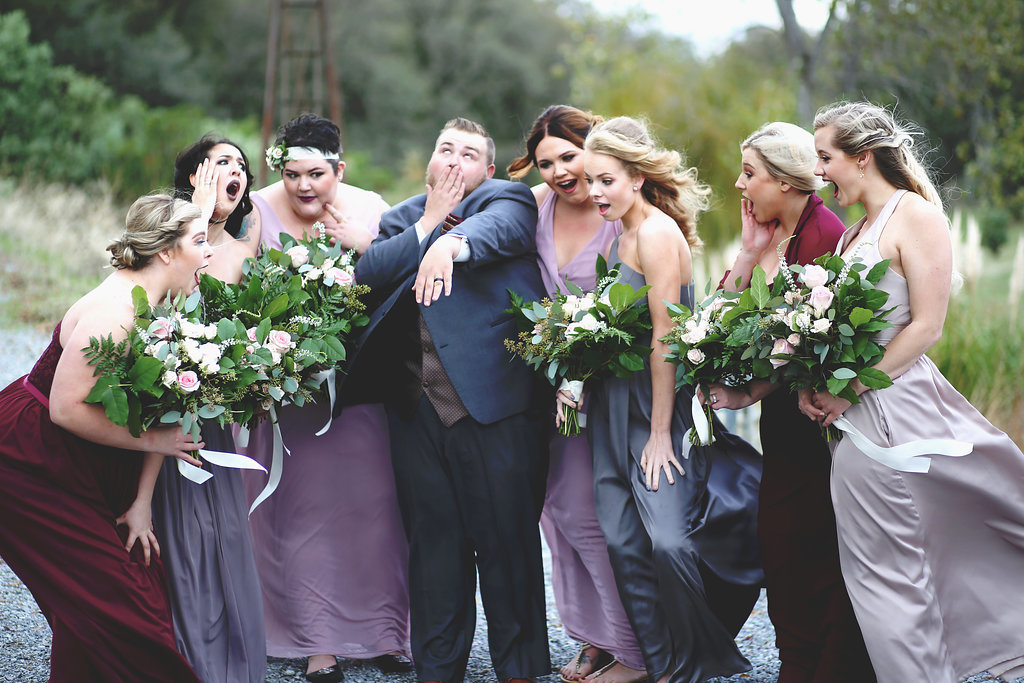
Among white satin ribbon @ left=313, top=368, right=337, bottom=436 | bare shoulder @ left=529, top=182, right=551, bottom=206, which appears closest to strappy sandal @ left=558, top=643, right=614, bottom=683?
white satin ribbon @ left=313, top=368, right=337, bottom=436

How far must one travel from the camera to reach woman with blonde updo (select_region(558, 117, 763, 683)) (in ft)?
13.9

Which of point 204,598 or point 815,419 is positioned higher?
point 815,419

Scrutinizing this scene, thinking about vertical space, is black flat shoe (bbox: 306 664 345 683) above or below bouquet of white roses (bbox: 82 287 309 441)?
below

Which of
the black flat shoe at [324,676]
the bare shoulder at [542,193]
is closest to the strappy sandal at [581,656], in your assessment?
the black flat shoe at [324,676]

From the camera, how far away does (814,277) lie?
12.1 feet

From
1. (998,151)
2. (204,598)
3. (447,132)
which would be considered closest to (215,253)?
(447,132)

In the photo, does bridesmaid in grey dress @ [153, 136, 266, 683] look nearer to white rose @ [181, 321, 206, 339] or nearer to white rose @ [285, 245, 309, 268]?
white rose @ [285, 245, 309, 268]

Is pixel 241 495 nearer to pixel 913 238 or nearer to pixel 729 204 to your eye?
pixel 913 238

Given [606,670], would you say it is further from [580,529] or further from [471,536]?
[471,536]

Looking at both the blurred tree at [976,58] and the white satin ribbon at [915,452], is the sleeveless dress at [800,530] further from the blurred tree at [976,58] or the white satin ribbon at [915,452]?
the blurred tree at [976,58]

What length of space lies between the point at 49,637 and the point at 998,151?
916 cm

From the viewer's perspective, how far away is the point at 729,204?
13.8 metres

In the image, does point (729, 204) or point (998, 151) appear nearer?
point (998, 151)

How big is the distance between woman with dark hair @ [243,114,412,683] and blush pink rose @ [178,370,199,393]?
118 centimetres
